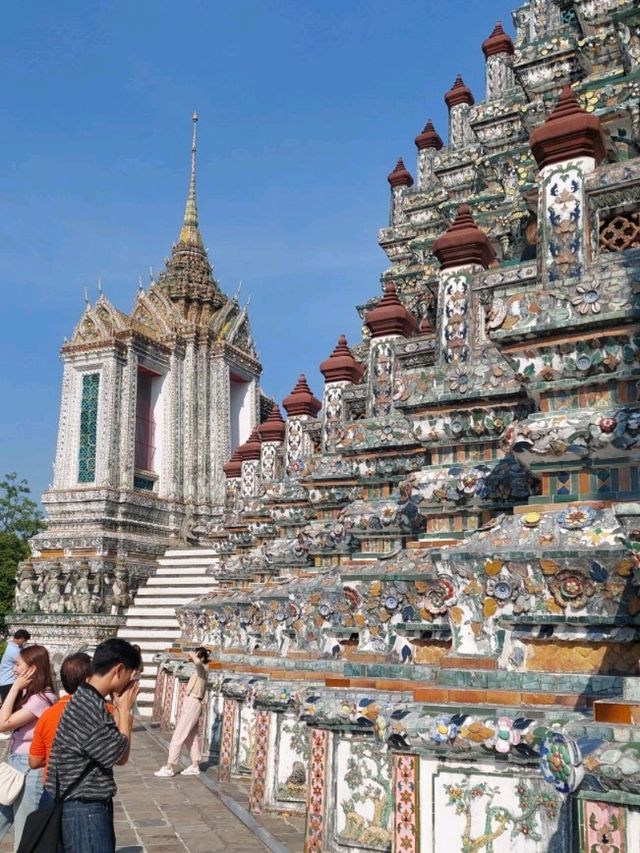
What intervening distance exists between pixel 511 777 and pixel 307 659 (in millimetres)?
4874

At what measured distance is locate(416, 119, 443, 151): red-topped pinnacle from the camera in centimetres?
1825

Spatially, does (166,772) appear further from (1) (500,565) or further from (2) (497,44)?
(2) (497,44)

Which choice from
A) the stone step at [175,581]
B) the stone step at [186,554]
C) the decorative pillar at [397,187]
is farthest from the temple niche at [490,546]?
the stone step at [186,554]

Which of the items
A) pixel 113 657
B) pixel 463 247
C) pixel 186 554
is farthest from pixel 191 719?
pixel 186 554

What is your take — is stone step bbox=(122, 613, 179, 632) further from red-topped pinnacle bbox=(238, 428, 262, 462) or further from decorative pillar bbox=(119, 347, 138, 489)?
red-topped pinnacle bbox=(238, 428, 262, 462)

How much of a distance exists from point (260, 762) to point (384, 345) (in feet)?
15.4

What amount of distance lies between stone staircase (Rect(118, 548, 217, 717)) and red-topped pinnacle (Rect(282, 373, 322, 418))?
28.8 ft

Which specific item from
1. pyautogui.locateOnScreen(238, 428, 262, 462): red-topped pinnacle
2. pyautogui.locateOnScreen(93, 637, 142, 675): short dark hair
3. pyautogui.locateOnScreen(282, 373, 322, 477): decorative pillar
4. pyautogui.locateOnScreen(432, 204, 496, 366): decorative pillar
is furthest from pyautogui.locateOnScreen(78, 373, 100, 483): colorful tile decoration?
pyautogui.locateOnScreen(93, 637, 142, 675): short dark hair

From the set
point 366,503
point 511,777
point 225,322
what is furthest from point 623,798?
point 225,322

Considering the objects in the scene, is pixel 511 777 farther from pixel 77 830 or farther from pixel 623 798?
pixel 77 830

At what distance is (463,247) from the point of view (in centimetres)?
851

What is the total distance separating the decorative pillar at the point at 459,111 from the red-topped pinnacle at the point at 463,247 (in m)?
8.95

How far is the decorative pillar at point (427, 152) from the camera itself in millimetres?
17703

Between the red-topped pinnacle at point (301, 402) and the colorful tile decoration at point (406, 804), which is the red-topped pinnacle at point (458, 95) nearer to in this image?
the red-topped pinnacle at point (301, 402)
